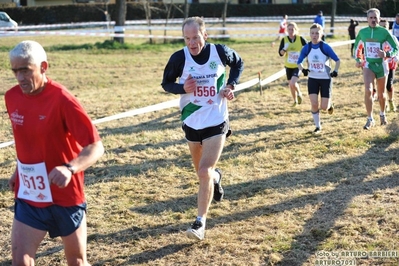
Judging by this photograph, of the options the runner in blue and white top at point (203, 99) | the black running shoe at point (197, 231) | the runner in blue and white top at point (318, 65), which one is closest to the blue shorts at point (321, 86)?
the runner in blue and white top at point (318, 65)

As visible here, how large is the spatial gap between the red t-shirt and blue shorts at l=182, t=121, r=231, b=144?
199 centimetres

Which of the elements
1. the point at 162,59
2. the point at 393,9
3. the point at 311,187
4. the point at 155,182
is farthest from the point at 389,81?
the point at 393,9

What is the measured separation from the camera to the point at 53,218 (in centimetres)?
375

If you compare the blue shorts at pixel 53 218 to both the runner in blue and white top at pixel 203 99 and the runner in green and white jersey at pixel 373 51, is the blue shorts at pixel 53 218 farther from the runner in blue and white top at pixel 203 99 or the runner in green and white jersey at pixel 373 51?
the runner in green and white jersey at pixel 373 51

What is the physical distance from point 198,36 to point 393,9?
106 ft

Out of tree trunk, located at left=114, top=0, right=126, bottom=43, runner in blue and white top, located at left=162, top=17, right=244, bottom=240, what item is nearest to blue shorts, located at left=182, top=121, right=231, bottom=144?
runner in blue and white top, located at left=162, top=17, right=244, bottom=240

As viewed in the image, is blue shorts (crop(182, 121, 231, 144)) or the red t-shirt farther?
blue shorts (crop(182, 121, 231, 144))

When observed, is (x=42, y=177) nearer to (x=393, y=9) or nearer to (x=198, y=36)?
(x=198, y=36)

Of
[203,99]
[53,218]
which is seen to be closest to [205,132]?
[203,99]

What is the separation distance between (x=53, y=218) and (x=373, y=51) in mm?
7399

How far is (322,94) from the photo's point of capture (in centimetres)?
1016

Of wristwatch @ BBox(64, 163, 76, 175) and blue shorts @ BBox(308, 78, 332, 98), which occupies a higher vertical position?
wristwatch @ BBox(64, 163, 76, 175)

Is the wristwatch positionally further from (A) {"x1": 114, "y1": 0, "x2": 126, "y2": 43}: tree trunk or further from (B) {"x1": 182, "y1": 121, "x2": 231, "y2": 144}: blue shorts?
(A) {"x1": 114, "y1": 0, "x2": 126, "y2": 43}: tree trunk

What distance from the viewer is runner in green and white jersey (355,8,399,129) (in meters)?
9.77
